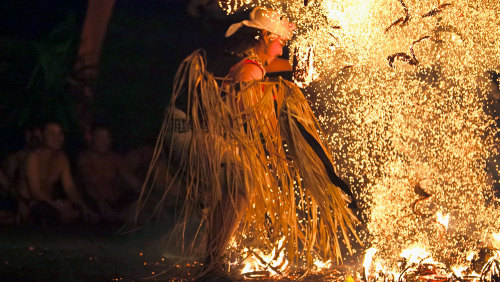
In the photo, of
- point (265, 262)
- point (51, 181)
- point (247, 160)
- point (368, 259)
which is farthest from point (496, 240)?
point (51, 181)

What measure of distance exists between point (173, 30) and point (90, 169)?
35 centimetres

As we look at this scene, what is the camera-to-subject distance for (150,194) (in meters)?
1.01

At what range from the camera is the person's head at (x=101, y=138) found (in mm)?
966

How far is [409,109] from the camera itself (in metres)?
1.31

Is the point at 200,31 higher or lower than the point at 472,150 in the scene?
higher

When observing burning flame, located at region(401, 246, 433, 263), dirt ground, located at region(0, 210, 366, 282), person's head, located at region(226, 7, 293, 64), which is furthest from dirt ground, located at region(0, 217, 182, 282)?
burning flame, located at region(401, 246, 433, 263)

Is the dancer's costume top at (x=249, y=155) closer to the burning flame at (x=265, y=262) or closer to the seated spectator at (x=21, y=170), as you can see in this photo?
the burning flame at (x=265, y=262)

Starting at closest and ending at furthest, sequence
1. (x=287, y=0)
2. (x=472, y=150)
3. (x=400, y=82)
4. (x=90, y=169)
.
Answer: (x=90, y=169) → (x=287, y=0) → (x=400, y=82) → (x=472, y=150)

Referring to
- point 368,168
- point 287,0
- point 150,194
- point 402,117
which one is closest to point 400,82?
point 402,117

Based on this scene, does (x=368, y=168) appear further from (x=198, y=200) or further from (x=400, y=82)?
(x=198, y=200)

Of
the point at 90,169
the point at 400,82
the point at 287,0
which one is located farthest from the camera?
the point at 400,82

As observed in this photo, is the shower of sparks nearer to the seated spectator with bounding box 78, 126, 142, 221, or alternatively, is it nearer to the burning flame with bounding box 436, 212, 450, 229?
the burning flame with bounding box 436, 212, 450, 229

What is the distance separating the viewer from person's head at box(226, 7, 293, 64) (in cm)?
105

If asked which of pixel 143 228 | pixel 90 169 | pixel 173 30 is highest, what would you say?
pixel 173 30
